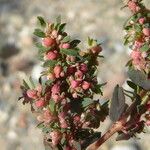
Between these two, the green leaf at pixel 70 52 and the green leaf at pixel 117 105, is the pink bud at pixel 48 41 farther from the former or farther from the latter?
the green leaf at pixel 117 105

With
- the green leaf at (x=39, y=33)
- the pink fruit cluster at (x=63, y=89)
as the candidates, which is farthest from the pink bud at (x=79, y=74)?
the green leaf at (x=39, y=33)

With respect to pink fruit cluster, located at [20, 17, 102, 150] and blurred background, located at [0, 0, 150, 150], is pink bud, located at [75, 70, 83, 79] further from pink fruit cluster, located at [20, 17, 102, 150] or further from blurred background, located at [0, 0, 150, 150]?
blurred background, located at [0, 0, 150, 150]

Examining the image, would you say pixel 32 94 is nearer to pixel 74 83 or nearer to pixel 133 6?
pixel 74 83

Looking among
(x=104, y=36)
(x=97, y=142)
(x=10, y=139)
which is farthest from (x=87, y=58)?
(x=104, y=36)

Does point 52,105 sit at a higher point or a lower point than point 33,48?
lower

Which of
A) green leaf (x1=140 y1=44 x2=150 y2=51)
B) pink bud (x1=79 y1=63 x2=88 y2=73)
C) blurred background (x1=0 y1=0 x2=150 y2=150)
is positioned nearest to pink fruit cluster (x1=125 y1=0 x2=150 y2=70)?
green leaf (x1=140 y1=44 x2=150 y2=51)

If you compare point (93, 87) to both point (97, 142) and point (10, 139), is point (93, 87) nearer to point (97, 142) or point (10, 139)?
point (97, 142)

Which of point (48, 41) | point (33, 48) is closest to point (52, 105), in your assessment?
point (48, 41)
